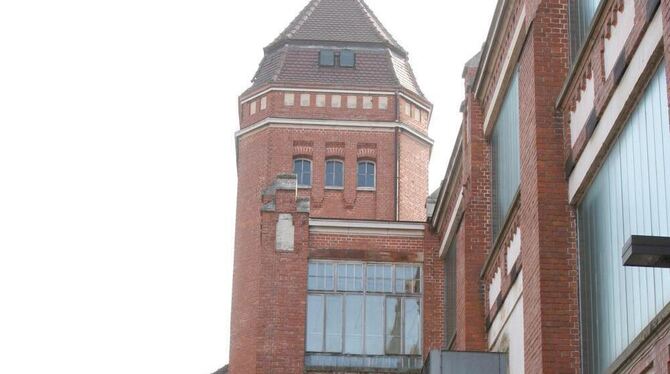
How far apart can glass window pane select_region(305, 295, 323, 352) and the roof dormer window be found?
14.3 m

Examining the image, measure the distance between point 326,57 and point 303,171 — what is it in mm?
4409

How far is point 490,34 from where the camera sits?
23719mm

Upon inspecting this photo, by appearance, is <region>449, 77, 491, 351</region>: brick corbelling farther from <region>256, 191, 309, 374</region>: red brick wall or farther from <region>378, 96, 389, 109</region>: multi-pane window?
<region>378, 96, 389, 109</region>: multi-pane window

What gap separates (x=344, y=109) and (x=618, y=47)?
29.1 metres

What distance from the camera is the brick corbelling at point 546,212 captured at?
18406 millimetres

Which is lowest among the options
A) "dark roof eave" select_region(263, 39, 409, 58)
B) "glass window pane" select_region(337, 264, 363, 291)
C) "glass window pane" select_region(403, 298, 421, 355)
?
"glass window pane" select_region(403, 298, 421, 355)

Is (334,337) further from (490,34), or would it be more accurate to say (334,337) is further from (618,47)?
(618,47)

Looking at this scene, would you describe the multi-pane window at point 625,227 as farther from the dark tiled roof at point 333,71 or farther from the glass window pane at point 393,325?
the dark tiled roof at point 333,71

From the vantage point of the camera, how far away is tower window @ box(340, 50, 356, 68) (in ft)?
154

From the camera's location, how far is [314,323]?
110ft

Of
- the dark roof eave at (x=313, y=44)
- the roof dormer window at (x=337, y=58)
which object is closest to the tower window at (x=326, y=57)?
the roof dormer window at (x=337, y=58)

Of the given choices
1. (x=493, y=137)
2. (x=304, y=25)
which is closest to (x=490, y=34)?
(x=493, y=137)

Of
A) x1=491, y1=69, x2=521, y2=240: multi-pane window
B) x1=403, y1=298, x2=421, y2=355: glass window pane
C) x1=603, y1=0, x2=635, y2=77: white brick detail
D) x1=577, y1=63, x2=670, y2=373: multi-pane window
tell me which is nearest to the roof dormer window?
x1=403, y1=298, x2=421, y2=355: glass window pane

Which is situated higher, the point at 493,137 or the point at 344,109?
the point at 344,109
